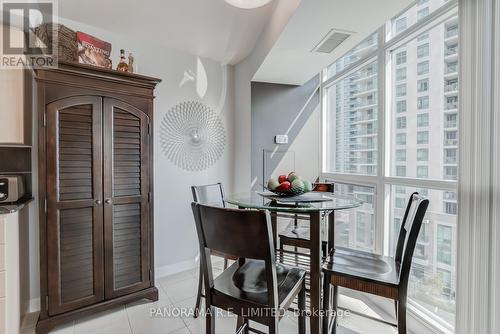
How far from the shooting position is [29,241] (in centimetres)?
220

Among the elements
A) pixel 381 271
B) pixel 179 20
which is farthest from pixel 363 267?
pixel 179 20

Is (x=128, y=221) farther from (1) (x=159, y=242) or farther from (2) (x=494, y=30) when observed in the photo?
(2) (x=494, y=30)

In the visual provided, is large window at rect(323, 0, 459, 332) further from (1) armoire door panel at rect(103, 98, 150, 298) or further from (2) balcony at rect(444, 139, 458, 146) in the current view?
(1) armoire door panel at rect(103, 98, 150, 298)

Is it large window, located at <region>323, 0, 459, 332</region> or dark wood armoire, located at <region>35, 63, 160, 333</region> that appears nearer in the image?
large window, located at <region>323, 0, 459, 332</region>

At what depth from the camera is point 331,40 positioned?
2.16 meters

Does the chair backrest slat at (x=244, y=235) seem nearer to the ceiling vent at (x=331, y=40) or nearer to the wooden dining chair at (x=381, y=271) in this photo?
the wooden dining chair at (x=381, y=271)

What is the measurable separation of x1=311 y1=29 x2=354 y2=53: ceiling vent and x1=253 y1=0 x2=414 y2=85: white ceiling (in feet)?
0.13

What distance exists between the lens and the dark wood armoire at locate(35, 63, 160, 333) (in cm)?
192

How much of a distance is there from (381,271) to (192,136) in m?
2.42

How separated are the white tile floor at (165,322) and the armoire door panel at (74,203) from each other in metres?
0.19

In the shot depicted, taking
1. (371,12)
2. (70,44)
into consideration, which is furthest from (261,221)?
(70,44)
